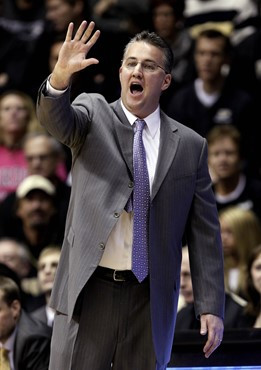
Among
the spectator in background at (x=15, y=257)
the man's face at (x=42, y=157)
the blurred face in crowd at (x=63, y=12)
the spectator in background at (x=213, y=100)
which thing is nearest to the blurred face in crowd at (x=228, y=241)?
the spectator in background at (x=213, y=100)

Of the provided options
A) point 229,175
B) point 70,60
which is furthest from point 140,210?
point 229,175

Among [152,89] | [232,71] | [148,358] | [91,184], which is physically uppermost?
[232,71]

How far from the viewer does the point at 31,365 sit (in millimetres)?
5305

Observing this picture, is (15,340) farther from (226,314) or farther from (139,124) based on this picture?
(139,124)

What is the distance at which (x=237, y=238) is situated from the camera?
21.6ft

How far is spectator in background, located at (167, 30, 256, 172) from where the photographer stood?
7.75 metres

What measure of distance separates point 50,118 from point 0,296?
1932mm

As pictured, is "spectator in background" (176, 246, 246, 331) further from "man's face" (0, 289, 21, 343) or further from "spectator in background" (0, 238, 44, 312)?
"spectator in background" (0, 238, 44, 312)

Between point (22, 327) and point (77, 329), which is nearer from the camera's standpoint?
point (77, 329)

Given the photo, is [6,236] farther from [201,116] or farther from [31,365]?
[31,365]

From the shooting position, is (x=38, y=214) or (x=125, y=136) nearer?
(x=125, y=136)

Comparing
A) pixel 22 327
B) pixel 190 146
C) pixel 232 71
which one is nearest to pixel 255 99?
pixel 232 71

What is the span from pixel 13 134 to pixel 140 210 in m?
4.52

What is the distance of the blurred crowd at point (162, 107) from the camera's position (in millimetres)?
6492
